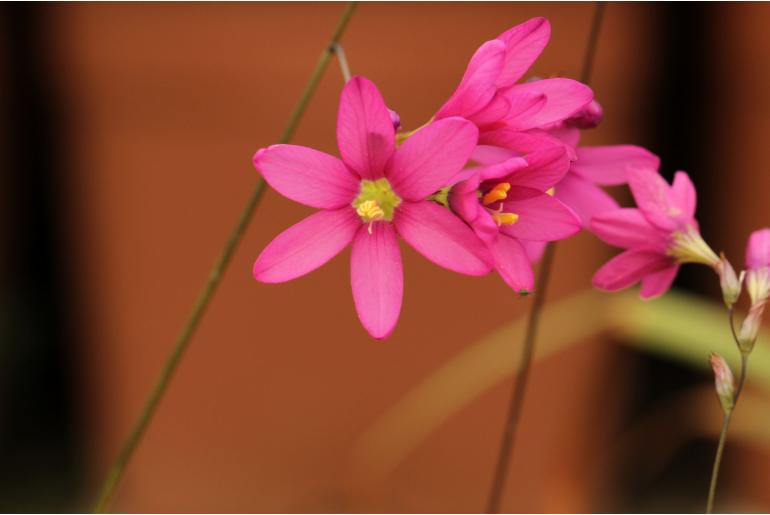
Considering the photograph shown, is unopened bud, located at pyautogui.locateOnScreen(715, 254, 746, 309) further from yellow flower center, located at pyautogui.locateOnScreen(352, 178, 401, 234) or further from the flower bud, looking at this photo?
yellow flower center, located at pyautogui.locateOnScreen(352, 178, 401, 234)

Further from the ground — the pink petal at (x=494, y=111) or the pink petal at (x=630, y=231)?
the pink petal at (x=494, y=111)

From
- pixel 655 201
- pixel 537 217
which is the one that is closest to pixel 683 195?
pixel 655 201

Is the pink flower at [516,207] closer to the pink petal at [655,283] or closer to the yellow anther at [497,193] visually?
the yellow anther at [497,193]

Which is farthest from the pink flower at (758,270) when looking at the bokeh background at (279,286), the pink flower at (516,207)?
the bokeh background at (279,286)

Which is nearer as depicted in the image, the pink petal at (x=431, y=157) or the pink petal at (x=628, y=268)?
the pink petal at (x=431, y=157)

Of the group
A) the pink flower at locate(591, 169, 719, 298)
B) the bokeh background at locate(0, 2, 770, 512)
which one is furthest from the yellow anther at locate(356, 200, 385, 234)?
the bokeh background at locate(0, 2, 770, 512)

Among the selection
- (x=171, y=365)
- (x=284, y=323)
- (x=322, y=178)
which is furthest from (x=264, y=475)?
(x=322, y=178)

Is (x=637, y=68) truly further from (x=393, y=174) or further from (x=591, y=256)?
(x=393, y=174)

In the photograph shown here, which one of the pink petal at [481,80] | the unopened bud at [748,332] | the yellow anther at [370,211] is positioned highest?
the pink petal at [481,80]

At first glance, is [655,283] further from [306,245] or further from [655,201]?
[306,245]

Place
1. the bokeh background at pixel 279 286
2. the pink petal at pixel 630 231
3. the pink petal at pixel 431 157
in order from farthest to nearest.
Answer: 1. the bokeh background at pixel 279 286
2. the pink petal at pixel 630 231
3. the pink petal at pixel 431 157
